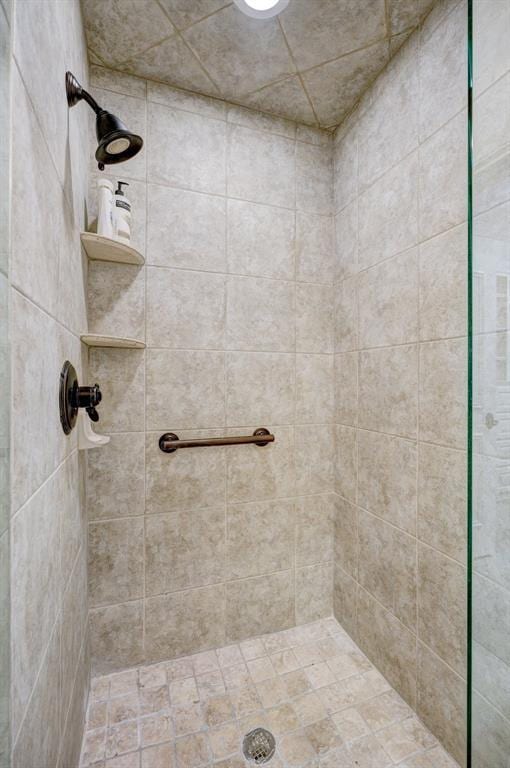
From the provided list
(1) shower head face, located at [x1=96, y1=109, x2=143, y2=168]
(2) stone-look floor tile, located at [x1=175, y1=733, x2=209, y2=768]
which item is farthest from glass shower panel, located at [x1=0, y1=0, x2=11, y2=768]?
(2) stone-look floor tile, located at [x1=175, y1=733, x2=209, y2=768]

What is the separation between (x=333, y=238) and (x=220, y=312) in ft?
2.24

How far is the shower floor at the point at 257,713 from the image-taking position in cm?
104

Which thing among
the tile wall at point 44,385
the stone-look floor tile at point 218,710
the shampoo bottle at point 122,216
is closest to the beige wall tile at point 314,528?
the stone-look floor tile at point 218,710

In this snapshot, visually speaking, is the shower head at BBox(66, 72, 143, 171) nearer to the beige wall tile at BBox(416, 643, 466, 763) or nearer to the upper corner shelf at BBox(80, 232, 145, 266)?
the upper corner shelf at BBox(80, 232, 145, 266)

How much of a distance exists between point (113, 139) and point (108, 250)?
39 cm

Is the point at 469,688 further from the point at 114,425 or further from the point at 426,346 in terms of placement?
the point at 114,425

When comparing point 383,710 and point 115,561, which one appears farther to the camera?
point 115,561

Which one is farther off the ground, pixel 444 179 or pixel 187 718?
pixel 444 179

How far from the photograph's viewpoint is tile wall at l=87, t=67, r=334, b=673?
4.41 feet

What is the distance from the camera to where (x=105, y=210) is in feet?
3.90

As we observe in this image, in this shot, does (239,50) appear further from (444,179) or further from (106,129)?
(444,179)

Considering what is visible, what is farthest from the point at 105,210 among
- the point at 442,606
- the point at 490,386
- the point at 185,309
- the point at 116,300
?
the point at 442,606

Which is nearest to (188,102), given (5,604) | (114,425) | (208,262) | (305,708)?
(208,262)

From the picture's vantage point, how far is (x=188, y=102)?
1.43 m
